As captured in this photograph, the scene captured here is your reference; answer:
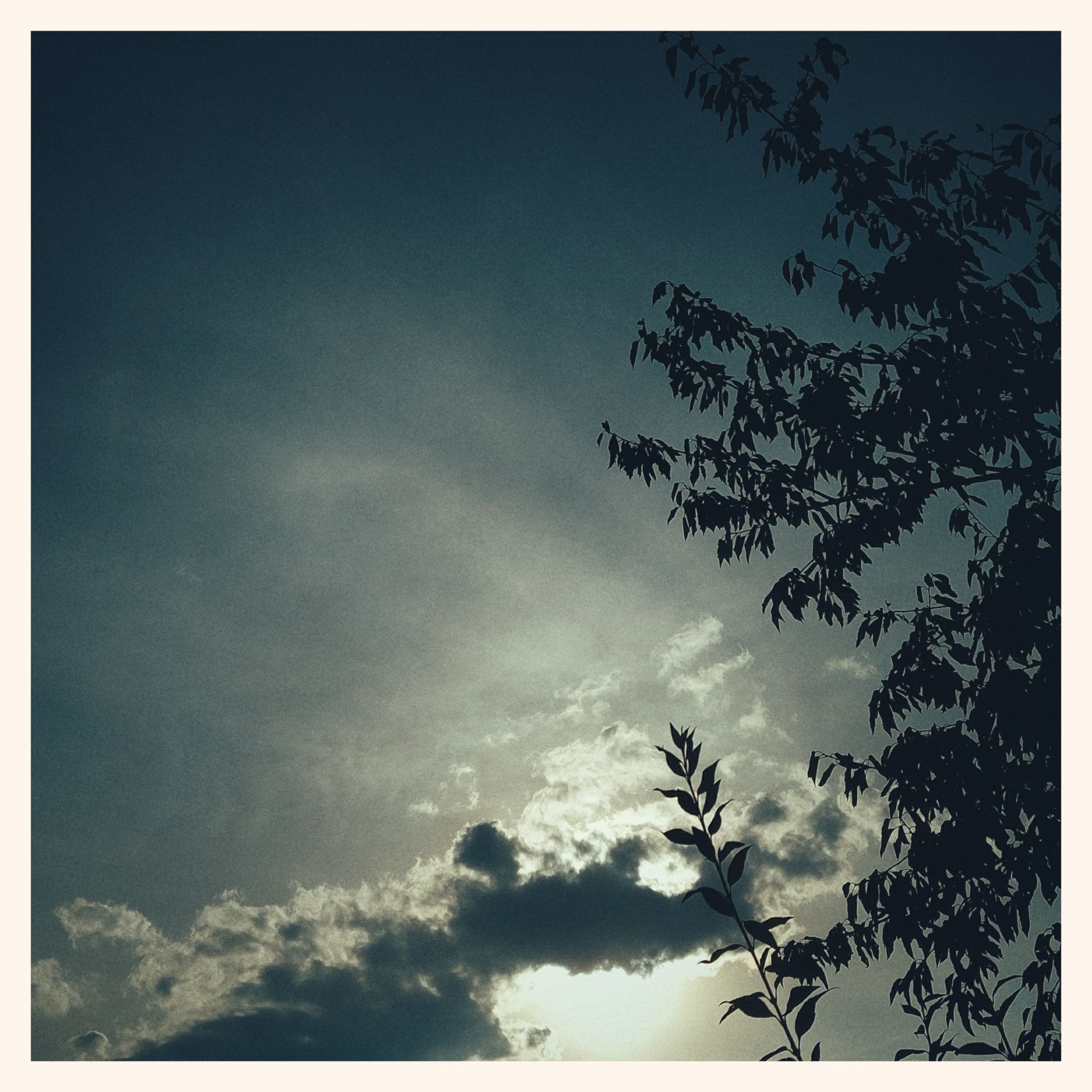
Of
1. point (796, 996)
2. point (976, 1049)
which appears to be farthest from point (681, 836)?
point (976, 1049)

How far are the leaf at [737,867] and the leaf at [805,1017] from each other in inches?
16.7

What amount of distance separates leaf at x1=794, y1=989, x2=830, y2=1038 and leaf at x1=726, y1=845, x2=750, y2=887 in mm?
425

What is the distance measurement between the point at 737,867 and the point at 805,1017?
0.45 m

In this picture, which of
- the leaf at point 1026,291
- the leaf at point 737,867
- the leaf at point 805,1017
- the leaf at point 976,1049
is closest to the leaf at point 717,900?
the leaf at point 737,867

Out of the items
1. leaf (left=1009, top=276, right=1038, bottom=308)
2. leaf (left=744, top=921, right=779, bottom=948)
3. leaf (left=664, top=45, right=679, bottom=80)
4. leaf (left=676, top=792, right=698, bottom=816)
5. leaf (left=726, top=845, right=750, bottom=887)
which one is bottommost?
leaf (left=744, top=921, right=779, bottom=948)

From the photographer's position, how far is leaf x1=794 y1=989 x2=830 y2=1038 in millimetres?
1748

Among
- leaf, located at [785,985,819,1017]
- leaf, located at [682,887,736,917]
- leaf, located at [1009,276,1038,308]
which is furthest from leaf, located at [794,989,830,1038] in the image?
leaf, located at [1009,276,1038,308]

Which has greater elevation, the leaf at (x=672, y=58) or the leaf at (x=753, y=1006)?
the leaf at (x=672, y=58)

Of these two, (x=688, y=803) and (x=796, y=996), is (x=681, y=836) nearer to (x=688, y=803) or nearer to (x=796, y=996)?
Result: (x=688, y=803)

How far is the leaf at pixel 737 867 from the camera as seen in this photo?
155 centimetres

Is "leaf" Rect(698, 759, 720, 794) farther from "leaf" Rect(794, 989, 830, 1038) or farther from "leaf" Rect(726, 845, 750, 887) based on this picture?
"leaf" Rect(794, 989, 830, 1038)

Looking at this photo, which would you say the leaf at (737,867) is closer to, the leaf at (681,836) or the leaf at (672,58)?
the leaf at (681,836)

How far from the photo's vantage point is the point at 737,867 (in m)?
1.57
